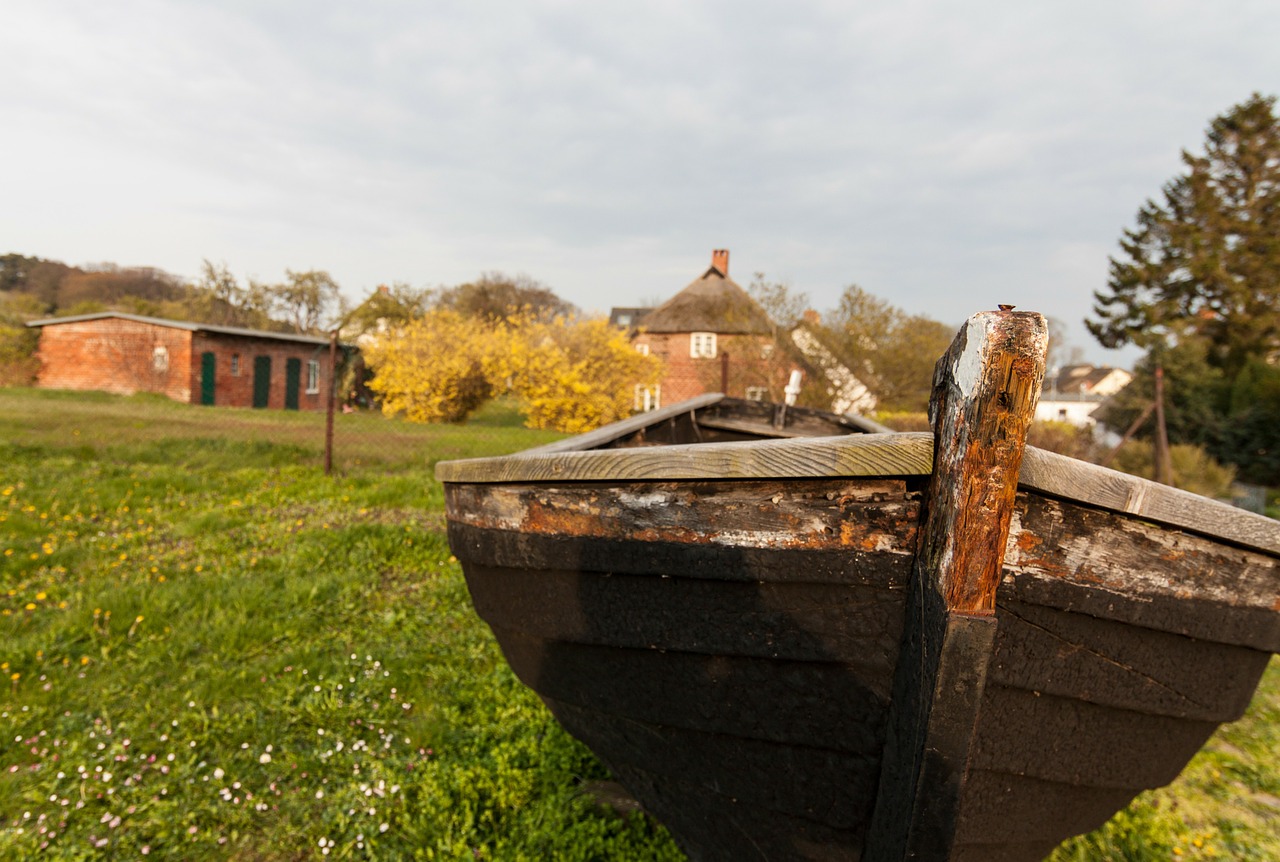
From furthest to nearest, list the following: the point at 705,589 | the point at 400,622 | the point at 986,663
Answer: the point at 400,622 < the point at 705,589 < the point at 986,663

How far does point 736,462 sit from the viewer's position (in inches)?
60.9

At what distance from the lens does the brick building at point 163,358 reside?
2147cm

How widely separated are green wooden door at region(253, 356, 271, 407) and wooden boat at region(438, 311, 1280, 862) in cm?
2495

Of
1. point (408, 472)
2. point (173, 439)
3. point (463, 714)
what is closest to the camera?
point (463, 714)

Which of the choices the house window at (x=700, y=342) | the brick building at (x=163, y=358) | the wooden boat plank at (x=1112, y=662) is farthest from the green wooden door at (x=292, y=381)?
the wooden boat plank at (x=1112, y=662)

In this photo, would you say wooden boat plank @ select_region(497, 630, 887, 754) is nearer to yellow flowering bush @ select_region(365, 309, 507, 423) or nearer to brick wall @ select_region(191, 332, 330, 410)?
yellow flowering bush @ select_region(365, 309, 507, 423)

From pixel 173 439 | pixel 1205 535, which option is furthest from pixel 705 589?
pixel 173 439

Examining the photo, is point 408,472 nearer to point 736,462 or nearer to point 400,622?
point 400,622

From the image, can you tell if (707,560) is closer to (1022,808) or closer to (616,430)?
(1022,808)

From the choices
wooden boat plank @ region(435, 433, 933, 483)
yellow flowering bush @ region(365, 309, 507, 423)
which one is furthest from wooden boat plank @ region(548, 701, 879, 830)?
yellow flowering bush @ region(365, 309, 507, 423)

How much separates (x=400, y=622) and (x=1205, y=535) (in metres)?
4.25

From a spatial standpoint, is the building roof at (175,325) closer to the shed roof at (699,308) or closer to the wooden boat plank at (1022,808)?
the shed roof at (699,308)

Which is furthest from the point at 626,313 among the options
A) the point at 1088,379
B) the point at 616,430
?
the point at 616,430

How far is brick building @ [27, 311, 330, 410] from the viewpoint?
2147cm
